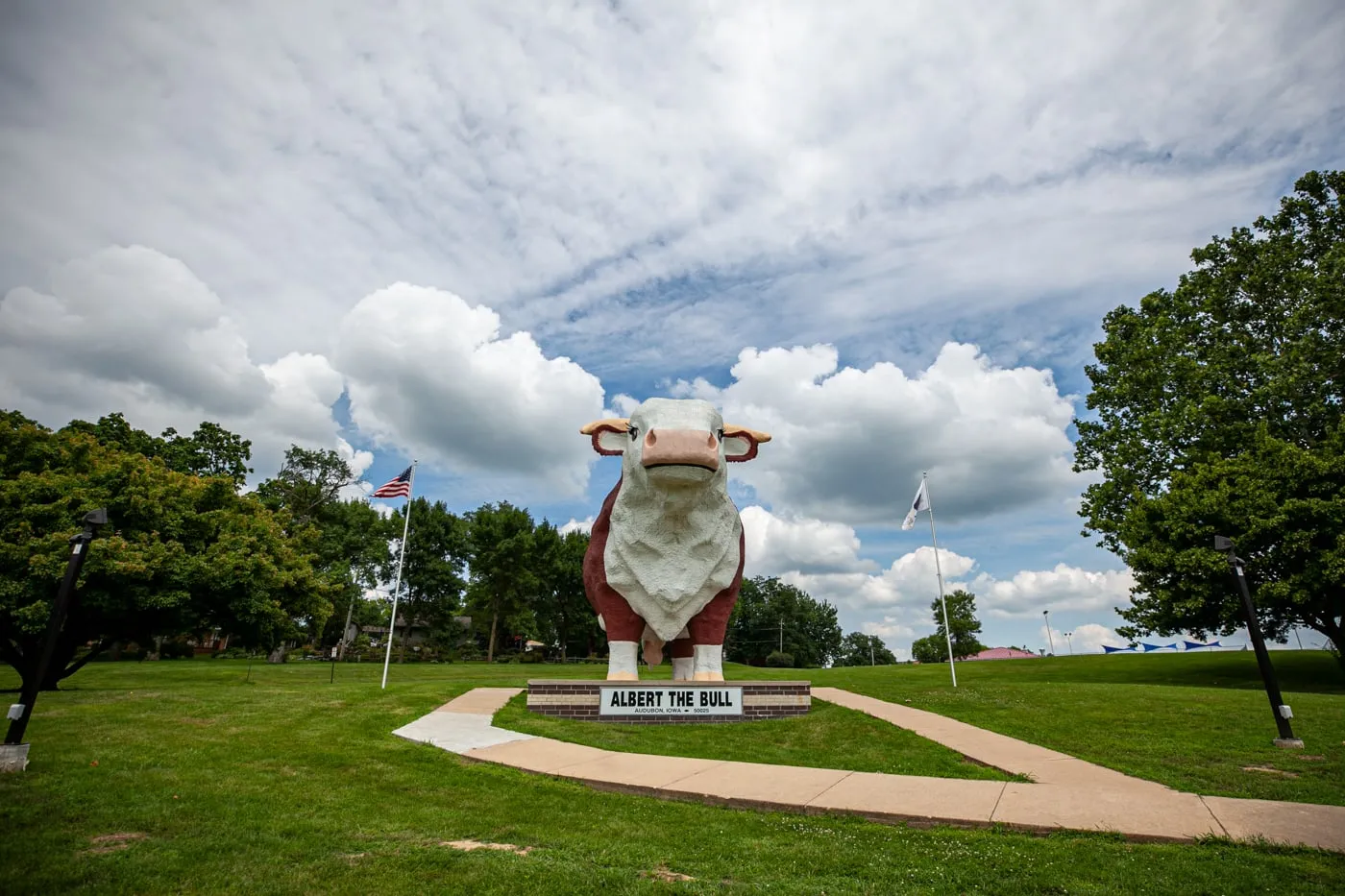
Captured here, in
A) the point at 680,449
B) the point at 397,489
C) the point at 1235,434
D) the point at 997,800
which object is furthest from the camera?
the point at 1235,434

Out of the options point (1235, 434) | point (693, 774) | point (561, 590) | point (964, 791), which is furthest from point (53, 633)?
point (561, 590)

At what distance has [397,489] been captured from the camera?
1623 cm

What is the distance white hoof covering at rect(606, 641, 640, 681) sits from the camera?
10.4m

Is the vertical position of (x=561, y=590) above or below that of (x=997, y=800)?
above

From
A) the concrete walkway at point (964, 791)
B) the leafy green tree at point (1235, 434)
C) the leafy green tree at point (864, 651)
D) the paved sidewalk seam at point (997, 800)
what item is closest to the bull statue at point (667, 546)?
the concrete walkway at point (964, 791)

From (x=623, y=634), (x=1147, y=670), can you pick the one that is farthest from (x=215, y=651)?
(x=1147, y=670)

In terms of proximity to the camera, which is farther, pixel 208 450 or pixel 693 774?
pixel 208 450

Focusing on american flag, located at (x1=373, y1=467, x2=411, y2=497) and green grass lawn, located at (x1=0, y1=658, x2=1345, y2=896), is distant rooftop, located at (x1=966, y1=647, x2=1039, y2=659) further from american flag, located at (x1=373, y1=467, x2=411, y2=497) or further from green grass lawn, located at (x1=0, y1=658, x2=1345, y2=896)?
green grass lawn, located at (x1=0, y1=658, x2=1345, y2=896)

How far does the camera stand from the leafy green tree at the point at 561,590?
4681cm

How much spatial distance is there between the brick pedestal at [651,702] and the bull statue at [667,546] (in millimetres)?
353

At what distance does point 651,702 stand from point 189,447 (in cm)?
3474

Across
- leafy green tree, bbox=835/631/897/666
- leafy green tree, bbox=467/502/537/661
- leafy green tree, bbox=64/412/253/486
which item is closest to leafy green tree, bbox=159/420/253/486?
leafy green tree, bbox=64/412/253/486

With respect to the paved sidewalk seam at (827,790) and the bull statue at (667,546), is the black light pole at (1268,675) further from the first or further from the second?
the bull statue at (667,546)

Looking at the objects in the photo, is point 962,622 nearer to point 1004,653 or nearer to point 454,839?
point 1004,653
